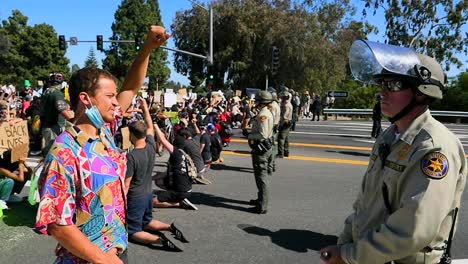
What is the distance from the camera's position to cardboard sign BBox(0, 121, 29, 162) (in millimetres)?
6512

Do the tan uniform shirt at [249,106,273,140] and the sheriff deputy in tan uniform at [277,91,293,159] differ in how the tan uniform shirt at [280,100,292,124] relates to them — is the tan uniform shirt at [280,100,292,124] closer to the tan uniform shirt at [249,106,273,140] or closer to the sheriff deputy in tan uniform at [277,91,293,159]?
the sheriff deputy in tan uniform at [277,91,293,159]

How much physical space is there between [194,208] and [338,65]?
32859mm

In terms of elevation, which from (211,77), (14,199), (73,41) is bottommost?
(14,199)

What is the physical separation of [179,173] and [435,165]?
16.7ft

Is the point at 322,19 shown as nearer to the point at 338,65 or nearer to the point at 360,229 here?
the point at 338,65

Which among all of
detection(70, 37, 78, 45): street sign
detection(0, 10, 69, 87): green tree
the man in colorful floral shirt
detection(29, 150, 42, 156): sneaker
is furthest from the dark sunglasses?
detection(0, 10, 69, 87): green tree

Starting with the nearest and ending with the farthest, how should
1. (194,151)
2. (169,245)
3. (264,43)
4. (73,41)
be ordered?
1. (169,245)
2. (194,151)
3. (73,41)
4. (264,43)

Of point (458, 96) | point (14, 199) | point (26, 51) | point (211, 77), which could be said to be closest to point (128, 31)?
point (26, 51)

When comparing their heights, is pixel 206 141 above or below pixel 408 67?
below

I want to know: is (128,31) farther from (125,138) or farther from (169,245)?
(169,245)

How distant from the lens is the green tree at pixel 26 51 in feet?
165

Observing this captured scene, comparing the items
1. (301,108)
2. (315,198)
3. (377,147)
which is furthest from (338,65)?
(377,147)

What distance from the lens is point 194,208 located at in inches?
257

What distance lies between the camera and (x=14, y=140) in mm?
6723
